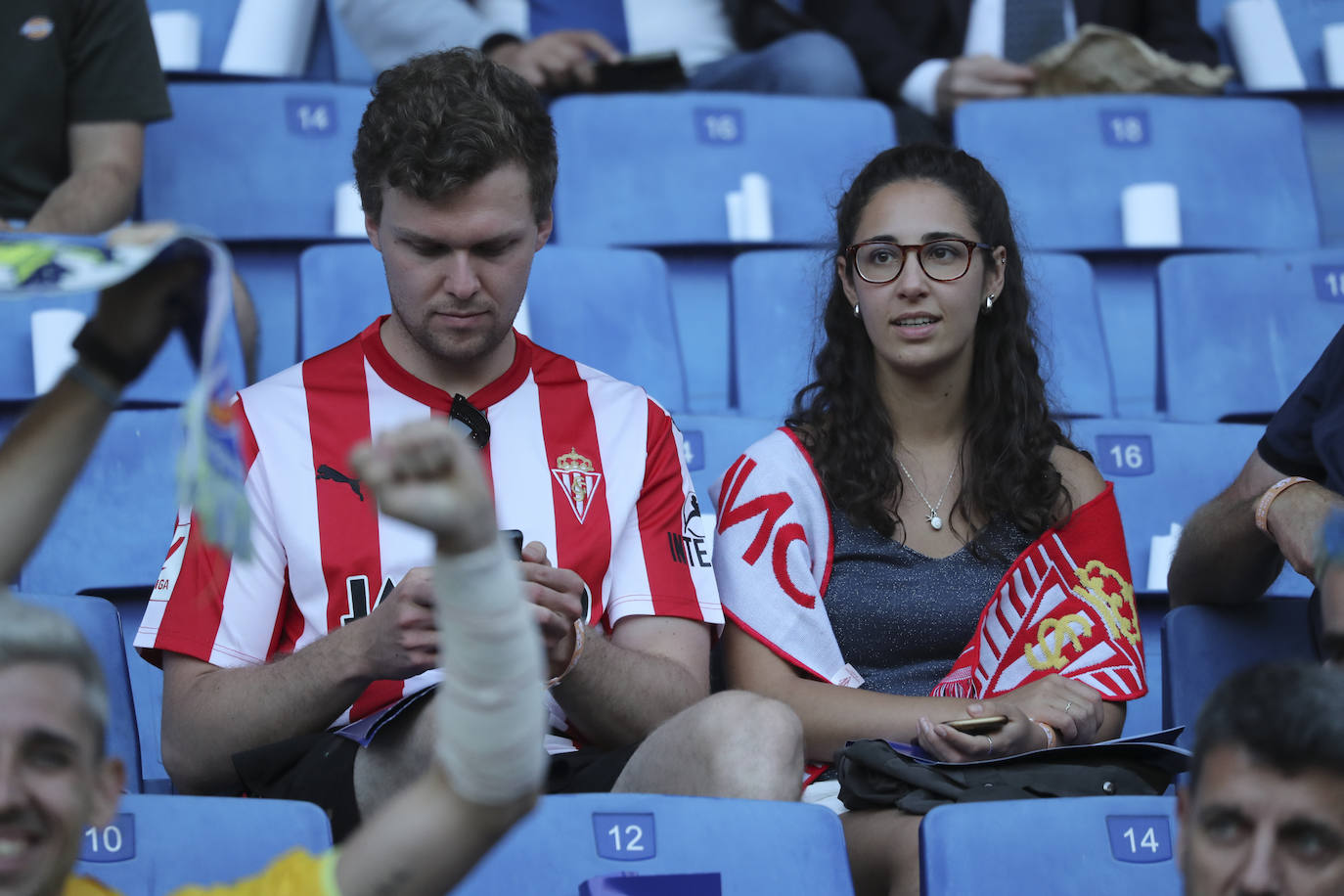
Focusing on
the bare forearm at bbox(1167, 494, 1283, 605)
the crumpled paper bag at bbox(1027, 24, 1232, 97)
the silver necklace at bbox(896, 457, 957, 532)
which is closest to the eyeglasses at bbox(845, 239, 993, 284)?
the silver necklace at bbox(896, 457, 957, 532)

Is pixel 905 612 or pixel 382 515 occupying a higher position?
pixel 382 515

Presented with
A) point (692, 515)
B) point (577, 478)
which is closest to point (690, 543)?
point (692, 515)

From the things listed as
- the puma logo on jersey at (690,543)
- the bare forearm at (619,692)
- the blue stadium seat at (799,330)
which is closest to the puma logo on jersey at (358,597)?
the bare forearm at (619,692)

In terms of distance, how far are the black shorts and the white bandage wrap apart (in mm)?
650

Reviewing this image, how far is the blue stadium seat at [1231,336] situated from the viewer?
2.98m

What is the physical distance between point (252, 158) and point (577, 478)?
135cm

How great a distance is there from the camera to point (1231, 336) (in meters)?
2.99

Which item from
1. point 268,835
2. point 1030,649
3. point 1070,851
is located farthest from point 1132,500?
point 268,835

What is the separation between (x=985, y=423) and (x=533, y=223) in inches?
27.9

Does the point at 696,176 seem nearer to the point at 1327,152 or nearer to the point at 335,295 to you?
the point at 335,295

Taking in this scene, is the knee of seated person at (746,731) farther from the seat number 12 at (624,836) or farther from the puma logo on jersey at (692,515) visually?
the puma logo on jersey at (692,515)

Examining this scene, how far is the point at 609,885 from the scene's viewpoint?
1.54 m

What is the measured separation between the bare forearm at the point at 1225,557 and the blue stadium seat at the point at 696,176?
108 cm

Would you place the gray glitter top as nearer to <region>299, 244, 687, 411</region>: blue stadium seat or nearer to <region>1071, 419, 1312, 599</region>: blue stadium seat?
<region>1071, 419, 1312, 599</region>: blue stadium seat
